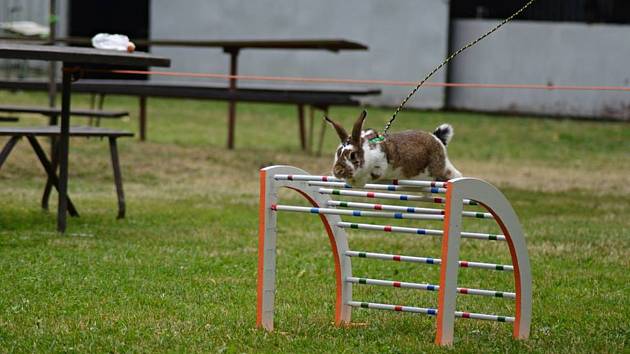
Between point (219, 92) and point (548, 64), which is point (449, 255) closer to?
point (219, 92)

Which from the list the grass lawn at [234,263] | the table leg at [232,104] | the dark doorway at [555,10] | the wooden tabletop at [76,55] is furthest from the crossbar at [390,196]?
the dark doorway at [555,10]

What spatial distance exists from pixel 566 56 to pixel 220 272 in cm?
1711

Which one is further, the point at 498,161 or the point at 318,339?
the point at 498,161

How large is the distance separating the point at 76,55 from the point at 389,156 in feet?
11.1

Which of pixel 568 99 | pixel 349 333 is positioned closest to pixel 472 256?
pixel 349 333

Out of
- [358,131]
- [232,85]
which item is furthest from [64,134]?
→ [232,85]

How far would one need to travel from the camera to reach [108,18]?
2684 cm

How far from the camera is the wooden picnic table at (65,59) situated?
Result: 8.27 meters

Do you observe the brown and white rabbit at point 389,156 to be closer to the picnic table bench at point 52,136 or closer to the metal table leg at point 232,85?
the picnic table bench at point 52,136

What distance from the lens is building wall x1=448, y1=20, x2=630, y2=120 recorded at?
76.7ft

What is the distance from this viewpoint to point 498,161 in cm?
1669

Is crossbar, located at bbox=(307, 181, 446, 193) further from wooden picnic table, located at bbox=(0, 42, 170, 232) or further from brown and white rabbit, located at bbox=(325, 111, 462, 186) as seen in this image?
wooden picnic table, located at bbox=(0, 42, 170, 232)

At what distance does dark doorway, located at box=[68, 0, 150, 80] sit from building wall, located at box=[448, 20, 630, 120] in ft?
22.6

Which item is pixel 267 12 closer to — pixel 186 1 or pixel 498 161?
pixel 186 1
